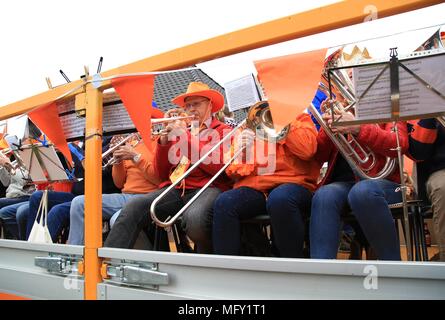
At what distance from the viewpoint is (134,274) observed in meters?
1.84

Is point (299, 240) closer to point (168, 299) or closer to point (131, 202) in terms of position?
point (168, 299)

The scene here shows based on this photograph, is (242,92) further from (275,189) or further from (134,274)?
(134,274)

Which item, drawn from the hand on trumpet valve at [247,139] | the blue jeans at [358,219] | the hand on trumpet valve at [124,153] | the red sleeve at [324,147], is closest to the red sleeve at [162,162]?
the hand on trumpet valve at [124,153]

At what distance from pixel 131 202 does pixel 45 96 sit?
2.89 ft

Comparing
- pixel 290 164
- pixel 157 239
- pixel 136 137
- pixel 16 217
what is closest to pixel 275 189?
pixel 290 164

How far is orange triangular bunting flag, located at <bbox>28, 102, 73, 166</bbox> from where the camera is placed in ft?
8.14

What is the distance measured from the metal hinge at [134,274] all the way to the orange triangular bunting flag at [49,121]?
1007 mm

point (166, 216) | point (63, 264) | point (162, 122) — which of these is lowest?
point (63, 264)

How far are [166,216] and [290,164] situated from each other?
94cm

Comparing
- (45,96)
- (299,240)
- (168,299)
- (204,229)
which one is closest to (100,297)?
(168,299)

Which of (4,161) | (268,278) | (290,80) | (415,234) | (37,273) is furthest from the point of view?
(4,161)

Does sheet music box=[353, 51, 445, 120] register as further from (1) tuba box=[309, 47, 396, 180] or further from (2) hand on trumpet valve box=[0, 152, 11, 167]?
(2) hand on trumpet valve box=[0, 152, 11, 167]

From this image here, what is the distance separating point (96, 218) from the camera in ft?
6.81

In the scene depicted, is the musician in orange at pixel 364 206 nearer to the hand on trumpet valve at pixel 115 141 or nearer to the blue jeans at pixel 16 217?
the hand on trumpet valve at pixel 115 141
